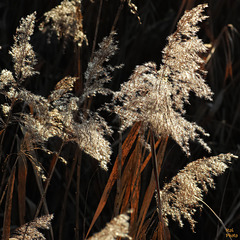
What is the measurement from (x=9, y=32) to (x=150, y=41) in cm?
68

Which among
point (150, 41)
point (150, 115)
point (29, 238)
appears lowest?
point (29, 238)

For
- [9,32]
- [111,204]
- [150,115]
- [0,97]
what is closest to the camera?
[150,115]

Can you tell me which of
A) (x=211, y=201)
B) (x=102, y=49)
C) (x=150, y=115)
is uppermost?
(x=102, y=49)

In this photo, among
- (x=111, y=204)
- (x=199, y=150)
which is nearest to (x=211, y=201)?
(x=199, y=150)

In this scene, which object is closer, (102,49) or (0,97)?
(102,49)

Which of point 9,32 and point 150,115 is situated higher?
point 9,32

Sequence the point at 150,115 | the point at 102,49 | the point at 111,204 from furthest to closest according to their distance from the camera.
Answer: the point at 111,204 → the point at 102,49 → the point at 150,115

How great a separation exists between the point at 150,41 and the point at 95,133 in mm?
1246

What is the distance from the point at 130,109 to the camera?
0.74m

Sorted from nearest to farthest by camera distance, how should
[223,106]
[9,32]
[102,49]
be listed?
1. [102,49]
2. [9,32]
3. [223,106]

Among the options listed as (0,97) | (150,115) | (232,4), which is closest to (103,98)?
(0,97)

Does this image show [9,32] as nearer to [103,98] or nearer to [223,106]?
[103,98]

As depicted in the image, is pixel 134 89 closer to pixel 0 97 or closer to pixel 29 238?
pixel 29 238

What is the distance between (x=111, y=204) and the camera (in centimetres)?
116
